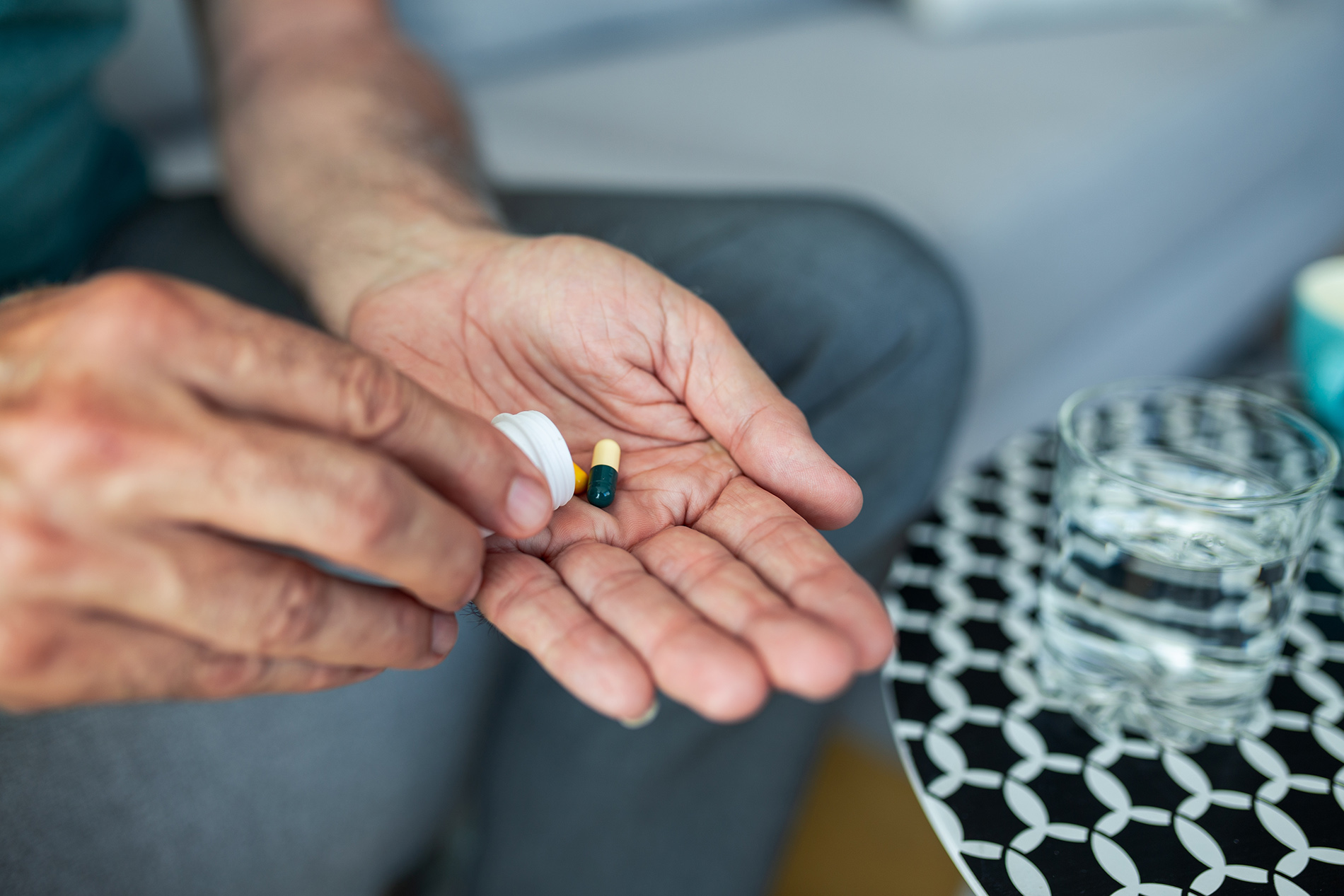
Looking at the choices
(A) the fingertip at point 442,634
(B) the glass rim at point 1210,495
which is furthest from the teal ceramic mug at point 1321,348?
(A) the fingertip at point 442,634

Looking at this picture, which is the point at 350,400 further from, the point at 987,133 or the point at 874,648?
the point at 987,133

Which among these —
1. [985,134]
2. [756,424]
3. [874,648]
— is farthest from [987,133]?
[874,648]

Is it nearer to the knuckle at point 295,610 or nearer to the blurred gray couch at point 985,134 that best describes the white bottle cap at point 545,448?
the knuckle at point 295,610

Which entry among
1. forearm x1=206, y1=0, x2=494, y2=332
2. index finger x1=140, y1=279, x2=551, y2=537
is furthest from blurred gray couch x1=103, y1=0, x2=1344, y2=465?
index finger x1=140, y1=279, x2=551, y2=537

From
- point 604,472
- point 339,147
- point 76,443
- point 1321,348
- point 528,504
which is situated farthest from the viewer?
point 339,147

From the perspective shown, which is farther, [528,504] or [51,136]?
[51,136]

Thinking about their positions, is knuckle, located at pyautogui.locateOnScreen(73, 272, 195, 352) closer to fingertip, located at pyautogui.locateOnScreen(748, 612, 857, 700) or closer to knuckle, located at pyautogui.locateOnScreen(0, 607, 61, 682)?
knuckle, located at pyautogui.locateOnScreen(0, 607, 61, 682)

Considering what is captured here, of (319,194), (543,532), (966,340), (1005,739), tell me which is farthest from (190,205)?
(1005,739)

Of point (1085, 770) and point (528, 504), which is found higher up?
point (528, 504)
